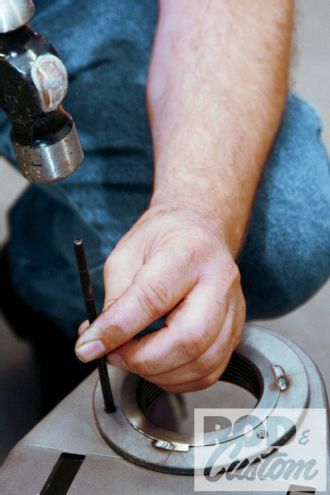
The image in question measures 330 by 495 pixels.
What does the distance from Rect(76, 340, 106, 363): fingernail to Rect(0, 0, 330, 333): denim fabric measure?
1.21 ft

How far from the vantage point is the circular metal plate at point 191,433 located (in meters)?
0.60

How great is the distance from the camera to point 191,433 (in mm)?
660

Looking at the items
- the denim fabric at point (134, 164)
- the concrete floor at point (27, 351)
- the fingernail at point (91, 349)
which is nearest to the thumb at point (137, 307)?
the fingernail at point (91, 349)

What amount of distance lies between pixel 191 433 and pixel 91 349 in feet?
0.40

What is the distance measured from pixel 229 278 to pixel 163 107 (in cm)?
30

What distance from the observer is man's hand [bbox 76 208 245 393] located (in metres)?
0.61

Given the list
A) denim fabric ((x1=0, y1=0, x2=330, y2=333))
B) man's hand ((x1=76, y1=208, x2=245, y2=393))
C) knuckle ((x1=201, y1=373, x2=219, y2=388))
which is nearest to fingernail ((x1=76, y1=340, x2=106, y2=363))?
man's hand ((x1=76, y1=208, x2=245, y2=393))

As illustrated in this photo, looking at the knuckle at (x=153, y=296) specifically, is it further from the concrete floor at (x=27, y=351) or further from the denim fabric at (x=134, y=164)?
the concrete floor at (x=27, y=351)

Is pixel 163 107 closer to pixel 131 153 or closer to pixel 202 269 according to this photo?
pixel 131 153

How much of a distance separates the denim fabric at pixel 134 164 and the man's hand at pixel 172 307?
0.28 m

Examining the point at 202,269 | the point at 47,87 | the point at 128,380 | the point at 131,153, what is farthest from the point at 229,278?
A: the point at 131,153

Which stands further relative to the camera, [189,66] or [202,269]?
[189,66]

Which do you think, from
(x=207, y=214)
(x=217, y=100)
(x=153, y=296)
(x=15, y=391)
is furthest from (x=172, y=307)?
(x=15, y=391)

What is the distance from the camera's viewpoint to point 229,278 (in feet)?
2.16
